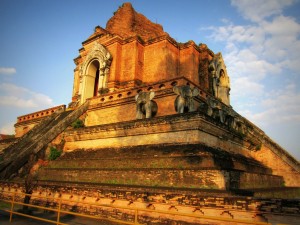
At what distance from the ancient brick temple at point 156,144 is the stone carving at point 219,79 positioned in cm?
7

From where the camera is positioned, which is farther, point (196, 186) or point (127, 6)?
point (127, 6)

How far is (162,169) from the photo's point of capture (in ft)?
24.3

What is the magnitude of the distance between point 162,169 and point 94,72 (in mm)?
12776

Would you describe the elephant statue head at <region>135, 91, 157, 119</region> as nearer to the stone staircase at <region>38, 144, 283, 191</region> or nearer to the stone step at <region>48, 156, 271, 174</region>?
the stone staircase at <region>38, 144, 283, 191</region>

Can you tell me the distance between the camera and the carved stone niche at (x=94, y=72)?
16406 mm

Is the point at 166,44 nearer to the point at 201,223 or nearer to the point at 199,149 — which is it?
the point at 199,149

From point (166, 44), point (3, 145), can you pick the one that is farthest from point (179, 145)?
point (3, 145)

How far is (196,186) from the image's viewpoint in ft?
21.8

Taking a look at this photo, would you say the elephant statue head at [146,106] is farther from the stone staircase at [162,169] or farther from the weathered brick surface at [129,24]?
the weathered brick surface at [129,24]

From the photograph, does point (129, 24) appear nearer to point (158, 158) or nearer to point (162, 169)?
point (158, 158)

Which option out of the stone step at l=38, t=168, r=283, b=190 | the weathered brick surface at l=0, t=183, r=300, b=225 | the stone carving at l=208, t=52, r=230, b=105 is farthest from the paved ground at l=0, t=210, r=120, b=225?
the stone carving at l=208, t=52, r=230, b=105

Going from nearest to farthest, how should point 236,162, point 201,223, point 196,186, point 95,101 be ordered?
point 201,223
point 196,186
point 236,162
point 95,101

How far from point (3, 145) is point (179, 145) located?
13.3 metres

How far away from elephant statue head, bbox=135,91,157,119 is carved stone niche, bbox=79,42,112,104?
516 centimetres
